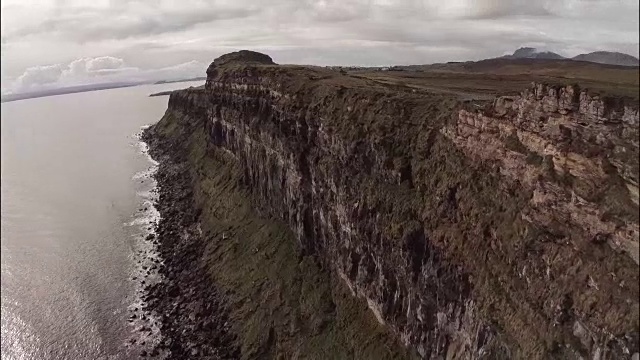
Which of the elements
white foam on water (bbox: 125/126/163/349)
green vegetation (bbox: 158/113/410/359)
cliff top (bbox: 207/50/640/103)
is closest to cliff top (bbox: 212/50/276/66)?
cliff top (bbox: 207/50/640/103)

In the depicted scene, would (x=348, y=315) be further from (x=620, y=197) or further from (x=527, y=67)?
(x=527, y=67)

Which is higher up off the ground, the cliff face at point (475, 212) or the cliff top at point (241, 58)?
the cliff top at point (241, 58)

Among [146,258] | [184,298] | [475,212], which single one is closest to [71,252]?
[146,258]

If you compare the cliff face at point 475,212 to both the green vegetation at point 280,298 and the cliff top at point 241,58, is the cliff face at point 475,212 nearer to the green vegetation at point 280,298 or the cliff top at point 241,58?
the green vegetation at point 280,298

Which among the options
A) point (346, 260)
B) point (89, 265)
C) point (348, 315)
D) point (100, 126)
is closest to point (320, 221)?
point (346, 260)

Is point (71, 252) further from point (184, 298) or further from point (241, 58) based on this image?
point (241, 58)

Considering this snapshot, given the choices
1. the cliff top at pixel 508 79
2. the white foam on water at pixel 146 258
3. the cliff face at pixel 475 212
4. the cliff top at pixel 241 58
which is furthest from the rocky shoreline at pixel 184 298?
the cliff top at pixel 241 58
